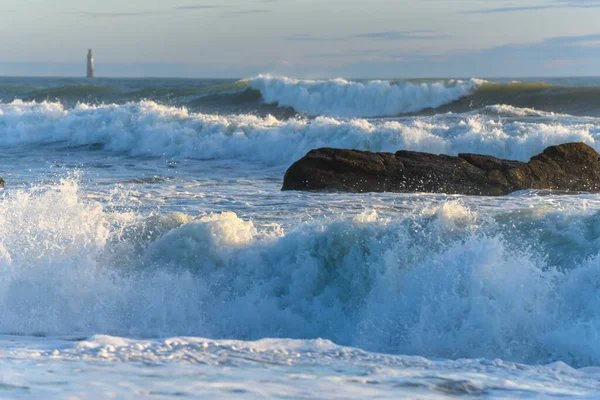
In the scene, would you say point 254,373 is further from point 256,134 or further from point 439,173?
point 256,134

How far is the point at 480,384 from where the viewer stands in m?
4.29

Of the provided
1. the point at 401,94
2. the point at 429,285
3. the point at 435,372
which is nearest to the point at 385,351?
the point at 429,285

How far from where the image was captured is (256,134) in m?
19.8

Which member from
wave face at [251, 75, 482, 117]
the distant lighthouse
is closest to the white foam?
wave face at [251, 75, 482, 117]

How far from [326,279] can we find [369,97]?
29.4 meters

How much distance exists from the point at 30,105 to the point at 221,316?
924 inches

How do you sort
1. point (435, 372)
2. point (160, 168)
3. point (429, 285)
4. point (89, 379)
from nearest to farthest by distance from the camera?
1. point (89, 379)
2. point (435, 372)
3. point (429, 285)
4. point (160, 168)

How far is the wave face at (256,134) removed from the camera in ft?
56.9

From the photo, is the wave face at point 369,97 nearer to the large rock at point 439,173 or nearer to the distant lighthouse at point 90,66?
the large rock at point 439,173

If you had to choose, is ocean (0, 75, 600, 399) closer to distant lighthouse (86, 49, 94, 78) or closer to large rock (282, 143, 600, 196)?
large rock (282, 143, 600, 196)

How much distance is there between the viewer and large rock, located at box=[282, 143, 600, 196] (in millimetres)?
11617

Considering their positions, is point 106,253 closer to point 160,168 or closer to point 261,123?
point 160,168

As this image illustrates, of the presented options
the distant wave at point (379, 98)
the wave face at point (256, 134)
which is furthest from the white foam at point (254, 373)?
the distant wave at point (379, 98)

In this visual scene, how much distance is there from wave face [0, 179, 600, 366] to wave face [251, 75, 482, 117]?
2786 cm
